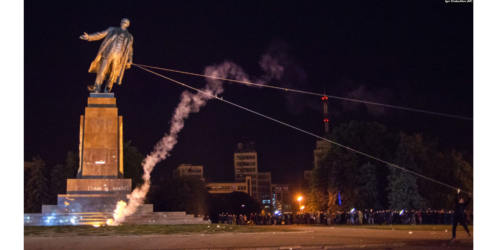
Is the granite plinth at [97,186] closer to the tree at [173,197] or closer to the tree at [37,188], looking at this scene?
the tree at [173,197]

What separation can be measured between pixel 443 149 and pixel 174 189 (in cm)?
2819

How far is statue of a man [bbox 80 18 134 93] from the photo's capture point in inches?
1136

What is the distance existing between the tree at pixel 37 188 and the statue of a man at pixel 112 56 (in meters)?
36.2

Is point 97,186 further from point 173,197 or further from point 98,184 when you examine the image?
point 173,197

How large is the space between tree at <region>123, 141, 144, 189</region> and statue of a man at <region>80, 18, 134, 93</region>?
74.7 ft

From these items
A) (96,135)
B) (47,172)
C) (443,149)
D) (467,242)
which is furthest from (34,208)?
(467,242)

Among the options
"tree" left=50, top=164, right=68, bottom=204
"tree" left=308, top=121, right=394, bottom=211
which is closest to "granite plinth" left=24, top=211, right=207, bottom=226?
"tree" left=308, top=121, right=394, bottom=211

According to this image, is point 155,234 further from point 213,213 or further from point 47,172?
point 213,213

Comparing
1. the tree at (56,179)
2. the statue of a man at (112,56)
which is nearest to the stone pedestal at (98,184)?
the statue of a man at (112,56)

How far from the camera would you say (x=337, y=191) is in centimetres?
4581

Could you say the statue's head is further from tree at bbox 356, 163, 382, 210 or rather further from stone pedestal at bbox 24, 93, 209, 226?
tree at bbox 356, 163, 382, 210

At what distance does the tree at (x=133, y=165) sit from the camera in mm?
51594

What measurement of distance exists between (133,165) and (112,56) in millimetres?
25118

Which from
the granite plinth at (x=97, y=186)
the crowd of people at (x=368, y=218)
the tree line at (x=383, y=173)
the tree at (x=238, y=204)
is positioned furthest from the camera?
the tree at (x=238, y=204)
